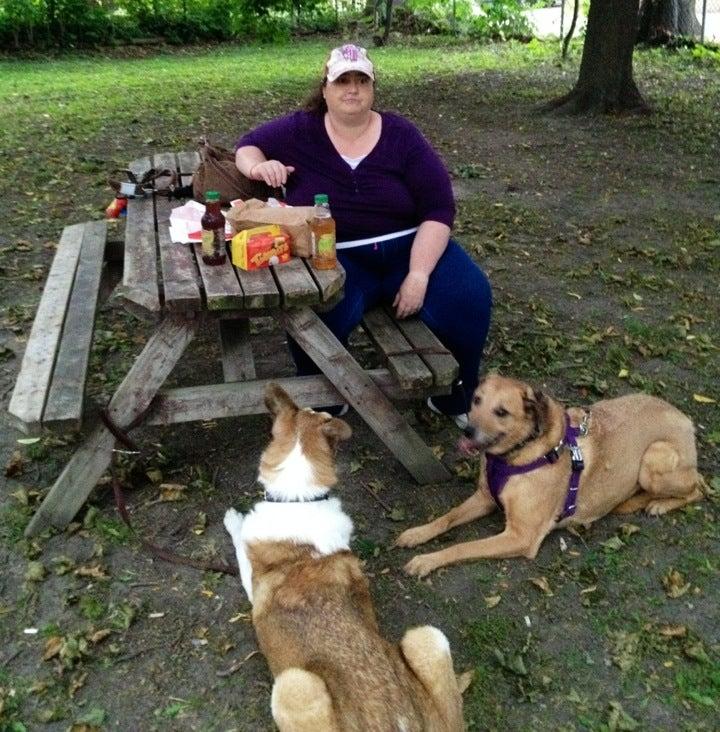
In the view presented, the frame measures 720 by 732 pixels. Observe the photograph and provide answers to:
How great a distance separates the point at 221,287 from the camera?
136 inches

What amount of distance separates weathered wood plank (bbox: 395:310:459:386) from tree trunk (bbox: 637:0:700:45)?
18.9 m

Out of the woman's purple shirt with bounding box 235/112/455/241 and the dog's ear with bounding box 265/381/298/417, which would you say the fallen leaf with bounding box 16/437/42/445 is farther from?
the woman's purple shirt with bounding box 235/112/455/241

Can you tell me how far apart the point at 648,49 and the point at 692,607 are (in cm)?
1927

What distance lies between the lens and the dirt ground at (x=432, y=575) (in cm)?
301

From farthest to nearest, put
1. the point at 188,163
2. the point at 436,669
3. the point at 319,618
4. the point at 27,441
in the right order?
the point at 188,163 < the point at 27,441 < the point at 319,618 < the point at 436,669

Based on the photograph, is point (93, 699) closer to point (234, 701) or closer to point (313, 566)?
point (234, 701)

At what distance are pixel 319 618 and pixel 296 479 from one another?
22.8 inches

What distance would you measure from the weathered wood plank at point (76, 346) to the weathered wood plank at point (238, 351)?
777mm

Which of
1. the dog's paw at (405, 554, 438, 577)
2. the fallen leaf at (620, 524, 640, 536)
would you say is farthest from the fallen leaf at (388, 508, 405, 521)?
the fallen leaf at (620, 524, 640, 536)

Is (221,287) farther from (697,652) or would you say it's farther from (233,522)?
(697,652)

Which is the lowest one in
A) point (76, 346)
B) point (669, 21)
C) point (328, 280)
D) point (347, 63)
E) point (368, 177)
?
point (669, 21)

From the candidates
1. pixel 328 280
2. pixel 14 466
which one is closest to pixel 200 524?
pixel 14 466

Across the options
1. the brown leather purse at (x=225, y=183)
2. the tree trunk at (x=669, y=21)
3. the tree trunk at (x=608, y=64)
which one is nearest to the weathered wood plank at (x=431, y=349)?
the brown leather purse at (x=225, y=183)

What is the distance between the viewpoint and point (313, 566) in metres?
3.05
